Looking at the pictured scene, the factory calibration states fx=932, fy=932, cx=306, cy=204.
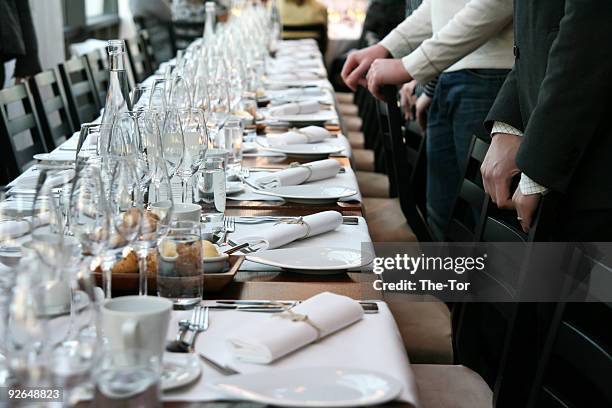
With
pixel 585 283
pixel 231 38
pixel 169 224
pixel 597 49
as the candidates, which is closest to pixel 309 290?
pixel 169 224

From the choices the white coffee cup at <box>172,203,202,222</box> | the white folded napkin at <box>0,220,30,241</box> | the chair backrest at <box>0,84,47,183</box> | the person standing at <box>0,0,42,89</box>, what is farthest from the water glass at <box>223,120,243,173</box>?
the person standing at <box>0,0,42,89</box>

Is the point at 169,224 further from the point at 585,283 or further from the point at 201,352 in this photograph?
the point at 585,283

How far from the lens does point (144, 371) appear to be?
3.27 feet

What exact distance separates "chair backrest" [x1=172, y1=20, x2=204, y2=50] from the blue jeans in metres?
5.84

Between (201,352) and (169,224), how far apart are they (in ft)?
0.83

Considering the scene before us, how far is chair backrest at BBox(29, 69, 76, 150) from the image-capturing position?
3422 millimetres

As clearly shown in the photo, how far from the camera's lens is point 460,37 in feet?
9.80

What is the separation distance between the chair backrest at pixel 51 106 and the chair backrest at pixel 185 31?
506 centimetres

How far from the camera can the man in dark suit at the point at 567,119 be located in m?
1.93

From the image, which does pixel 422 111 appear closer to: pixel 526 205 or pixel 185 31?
pixel 526 205

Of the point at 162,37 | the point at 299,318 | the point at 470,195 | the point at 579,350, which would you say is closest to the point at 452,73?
the point at 470,195

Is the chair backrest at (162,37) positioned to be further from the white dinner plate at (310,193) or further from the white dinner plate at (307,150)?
the white dinner plate at (310,193)

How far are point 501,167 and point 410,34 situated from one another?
1.68 m

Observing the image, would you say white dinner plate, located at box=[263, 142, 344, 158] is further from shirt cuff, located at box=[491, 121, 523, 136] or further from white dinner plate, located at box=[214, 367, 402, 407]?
white dinner plate, located at box=[214, 367, 402, 407]
